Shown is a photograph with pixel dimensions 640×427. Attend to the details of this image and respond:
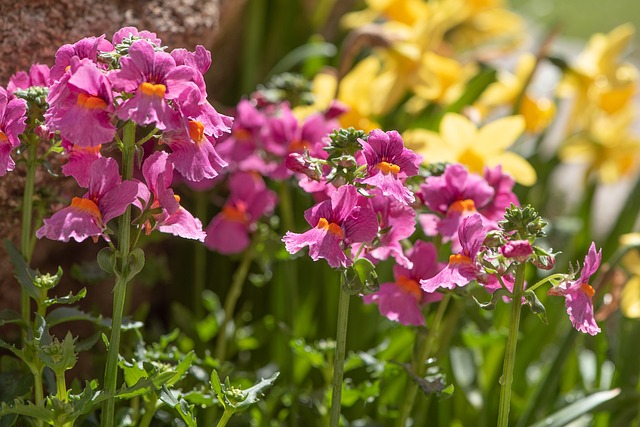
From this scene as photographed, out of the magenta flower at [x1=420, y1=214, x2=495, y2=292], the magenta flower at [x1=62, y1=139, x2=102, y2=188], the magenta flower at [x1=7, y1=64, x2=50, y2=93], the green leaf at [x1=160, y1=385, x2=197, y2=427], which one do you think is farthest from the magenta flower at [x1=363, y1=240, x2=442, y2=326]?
the magenta flower at [x1=7, y1=64, x2=50, y2=93]

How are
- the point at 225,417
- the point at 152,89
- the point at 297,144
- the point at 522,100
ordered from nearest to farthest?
the point at 152,89 < the point at 225,417 < the point at 297,144 < the point at 522,100

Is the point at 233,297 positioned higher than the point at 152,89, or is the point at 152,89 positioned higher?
the point at 152,89

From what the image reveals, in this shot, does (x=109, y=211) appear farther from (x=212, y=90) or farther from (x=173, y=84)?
(x=212, y=90)

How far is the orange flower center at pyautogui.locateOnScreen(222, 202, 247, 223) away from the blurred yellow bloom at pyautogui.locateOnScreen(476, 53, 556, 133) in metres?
0.65

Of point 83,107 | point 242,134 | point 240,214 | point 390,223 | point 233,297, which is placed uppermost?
point 83,107

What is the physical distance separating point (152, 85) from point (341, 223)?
0.23m

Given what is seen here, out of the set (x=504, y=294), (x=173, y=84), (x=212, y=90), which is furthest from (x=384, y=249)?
(x=212, y=90)

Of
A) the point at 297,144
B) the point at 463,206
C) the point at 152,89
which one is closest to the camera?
the point at 152,89

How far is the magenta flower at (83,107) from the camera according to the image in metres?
0.83

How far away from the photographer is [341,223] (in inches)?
35.9

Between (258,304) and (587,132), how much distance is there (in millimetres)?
726

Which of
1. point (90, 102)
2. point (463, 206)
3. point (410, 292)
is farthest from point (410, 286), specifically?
point (90, 102)

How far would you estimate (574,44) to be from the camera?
3225 millimetres

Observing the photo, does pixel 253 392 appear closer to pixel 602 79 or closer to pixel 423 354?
pixel 423 354
